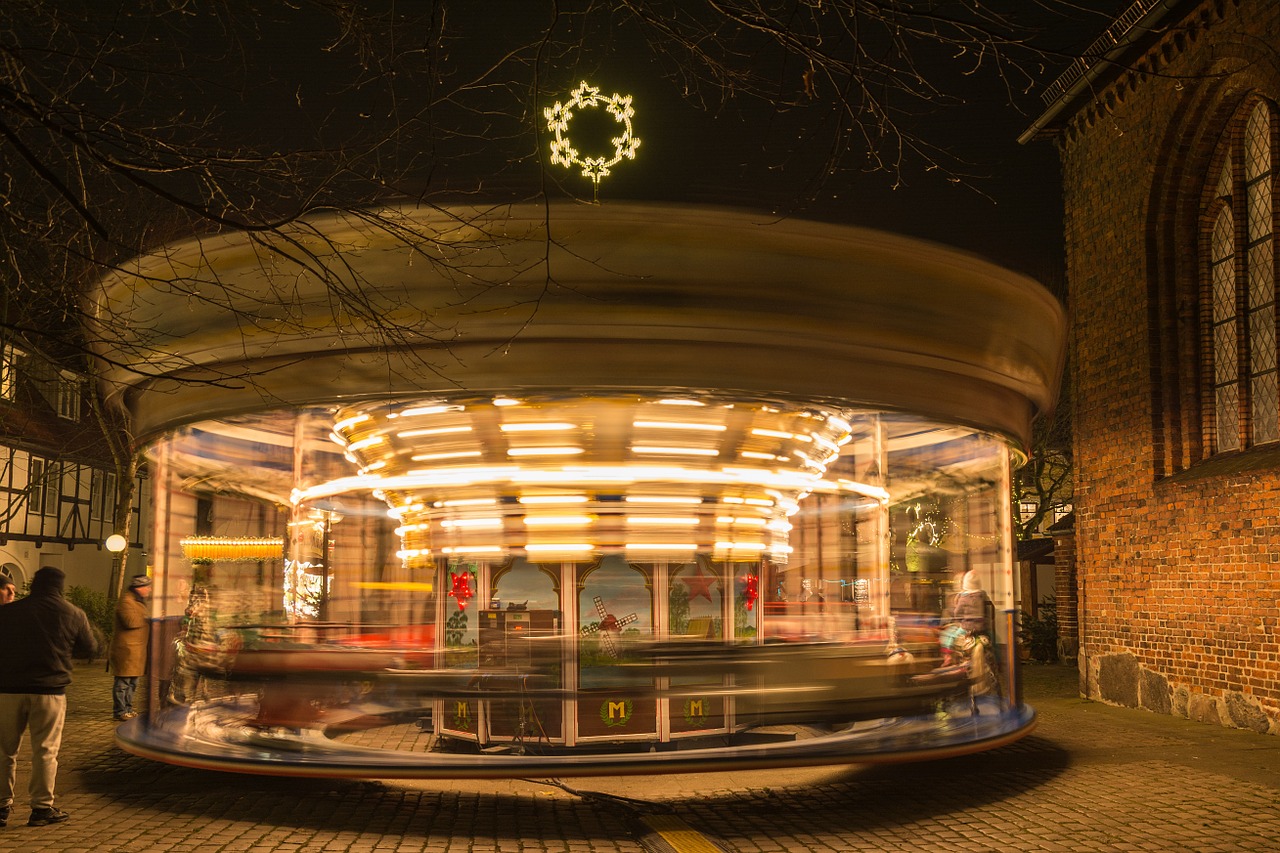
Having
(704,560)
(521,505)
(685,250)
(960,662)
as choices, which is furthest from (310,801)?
(960,662)

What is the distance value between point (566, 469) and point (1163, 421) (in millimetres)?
9284

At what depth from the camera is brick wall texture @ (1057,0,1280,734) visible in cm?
1224

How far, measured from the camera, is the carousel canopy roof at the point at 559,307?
706cm

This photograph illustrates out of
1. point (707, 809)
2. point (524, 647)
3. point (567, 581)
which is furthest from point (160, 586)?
point (707, 809)

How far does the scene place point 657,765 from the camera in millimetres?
7016

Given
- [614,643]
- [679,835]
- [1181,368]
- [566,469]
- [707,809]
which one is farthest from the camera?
[1181,368]

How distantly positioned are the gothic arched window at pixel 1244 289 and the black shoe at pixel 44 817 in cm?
1215

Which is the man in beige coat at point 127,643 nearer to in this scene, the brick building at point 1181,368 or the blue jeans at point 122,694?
the blue jeans at point 122,694

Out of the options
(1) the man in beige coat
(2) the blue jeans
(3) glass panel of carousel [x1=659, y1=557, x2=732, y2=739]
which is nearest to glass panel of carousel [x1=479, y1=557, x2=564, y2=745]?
(3) glass panel of carousel [x1=659, y1=557, x2=732, y2=739]

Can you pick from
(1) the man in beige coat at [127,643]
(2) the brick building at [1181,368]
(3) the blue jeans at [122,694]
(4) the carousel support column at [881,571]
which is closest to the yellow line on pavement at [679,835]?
(4) the carousel support column at [881,571]

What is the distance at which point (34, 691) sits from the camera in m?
7.30

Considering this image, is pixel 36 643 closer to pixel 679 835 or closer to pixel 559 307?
pixel 559 307

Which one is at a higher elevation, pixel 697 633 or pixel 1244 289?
pixel 1244 289

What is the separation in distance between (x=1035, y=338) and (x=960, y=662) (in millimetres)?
2871
